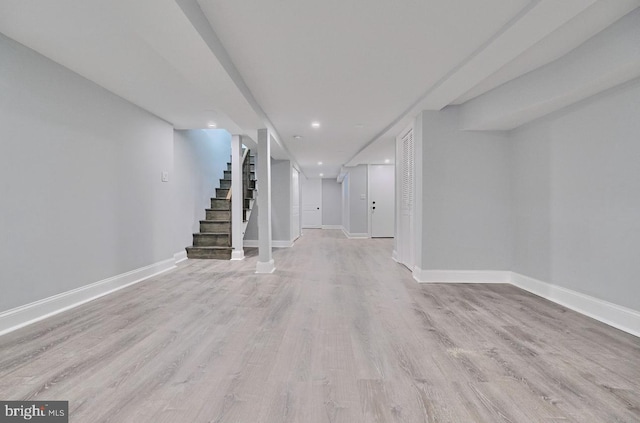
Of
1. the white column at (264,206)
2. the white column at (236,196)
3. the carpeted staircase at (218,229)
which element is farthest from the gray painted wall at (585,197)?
the carpeted staircase at (218,229)

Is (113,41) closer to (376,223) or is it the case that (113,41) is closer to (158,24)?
(158,24)

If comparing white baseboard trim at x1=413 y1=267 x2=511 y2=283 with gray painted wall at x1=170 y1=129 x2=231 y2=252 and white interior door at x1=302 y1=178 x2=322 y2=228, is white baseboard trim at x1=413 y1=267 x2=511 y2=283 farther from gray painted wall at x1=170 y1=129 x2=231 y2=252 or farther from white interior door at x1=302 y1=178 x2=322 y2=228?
white interior door at x1=302 y1=178 x2=322 y2=228

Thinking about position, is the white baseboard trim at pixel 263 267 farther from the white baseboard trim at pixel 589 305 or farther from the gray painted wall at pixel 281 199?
the white baseboard trim at pixel 589 305

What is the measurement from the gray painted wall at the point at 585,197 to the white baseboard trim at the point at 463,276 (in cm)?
33

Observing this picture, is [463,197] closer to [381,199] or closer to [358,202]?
[381,199]

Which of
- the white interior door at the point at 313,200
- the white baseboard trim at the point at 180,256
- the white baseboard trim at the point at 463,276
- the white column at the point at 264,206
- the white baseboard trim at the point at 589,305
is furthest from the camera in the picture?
the white interior door at the point at 313,200

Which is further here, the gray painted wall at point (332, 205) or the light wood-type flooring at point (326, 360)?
the gray painted wall at point (332, 205)

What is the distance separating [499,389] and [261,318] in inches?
71.2

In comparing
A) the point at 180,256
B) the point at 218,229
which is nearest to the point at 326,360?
the point at 180,256

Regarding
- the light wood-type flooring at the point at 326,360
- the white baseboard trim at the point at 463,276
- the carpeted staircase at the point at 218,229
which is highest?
the carpeted staircase at the point at 218,229

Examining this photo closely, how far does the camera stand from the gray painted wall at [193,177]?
5094 mm

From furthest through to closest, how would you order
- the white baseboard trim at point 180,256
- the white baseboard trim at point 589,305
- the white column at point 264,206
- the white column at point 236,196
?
the white column at point 236,196
the white baseboard trim at point 180,256
the white column at point 264,206
the white baseboard trim at point 589,305

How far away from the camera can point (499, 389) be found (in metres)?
1.53

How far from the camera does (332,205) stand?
12.8 meters
